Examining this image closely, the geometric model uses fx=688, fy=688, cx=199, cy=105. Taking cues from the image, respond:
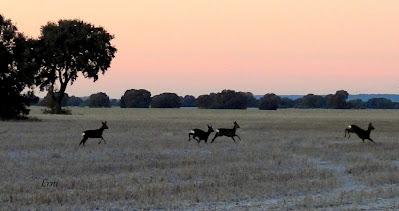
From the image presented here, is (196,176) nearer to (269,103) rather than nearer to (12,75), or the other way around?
(12,75)

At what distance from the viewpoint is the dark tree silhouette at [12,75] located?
2522 inches

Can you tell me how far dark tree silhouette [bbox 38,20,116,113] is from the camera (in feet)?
267

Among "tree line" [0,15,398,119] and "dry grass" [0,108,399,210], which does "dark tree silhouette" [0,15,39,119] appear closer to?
"tree line" [0,15,398,119]

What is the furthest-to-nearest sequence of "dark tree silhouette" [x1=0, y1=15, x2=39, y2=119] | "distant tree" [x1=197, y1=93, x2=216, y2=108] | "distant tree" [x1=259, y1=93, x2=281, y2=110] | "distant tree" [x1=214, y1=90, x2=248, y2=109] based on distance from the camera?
"distant tree" [x1=197, y1=93, x2=216, y2=108] → "distant tree" [x1=214, y1=90, x2=248, y2=109] → "distant tree" [x1=259, y1=93, x2=281, y2=110] → "dark tree silhouette" [x1=0, y1=15, x2=39, y2=119]

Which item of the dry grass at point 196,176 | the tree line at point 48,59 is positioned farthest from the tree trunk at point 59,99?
the dry grass at point 196,176

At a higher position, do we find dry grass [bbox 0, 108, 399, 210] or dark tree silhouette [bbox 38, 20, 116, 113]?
dark tree silhouette [bbox 38, 20, 116, 113]

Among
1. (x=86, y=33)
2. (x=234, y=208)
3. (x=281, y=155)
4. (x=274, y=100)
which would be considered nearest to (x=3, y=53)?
(x=86, y=33)

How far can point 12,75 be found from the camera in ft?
213

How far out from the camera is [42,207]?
1397 cm

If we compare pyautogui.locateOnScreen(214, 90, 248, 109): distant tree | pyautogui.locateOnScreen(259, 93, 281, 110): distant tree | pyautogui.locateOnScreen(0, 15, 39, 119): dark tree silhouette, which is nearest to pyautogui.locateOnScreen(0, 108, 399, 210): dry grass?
pyautogui.locateOnScreen(0, 15, 39, 119): dark tree silhouette

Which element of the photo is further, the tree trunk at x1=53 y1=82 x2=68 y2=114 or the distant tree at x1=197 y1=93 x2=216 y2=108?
the distant tree at x1=197 y1=93 x2=216 y2=108

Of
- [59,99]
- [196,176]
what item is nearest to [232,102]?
[59,99]

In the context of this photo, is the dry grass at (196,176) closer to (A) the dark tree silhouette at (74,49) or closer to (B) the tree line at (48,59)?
(B) the tree line at (48,59)

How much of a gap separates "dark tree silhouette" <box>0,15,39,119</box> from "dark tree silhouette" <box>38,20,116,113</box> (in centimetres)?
1357
